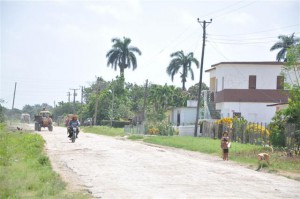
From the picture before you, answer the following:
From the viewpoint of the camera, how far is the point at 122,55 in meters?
92.4

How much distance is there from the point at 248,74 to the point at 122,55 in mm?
42746

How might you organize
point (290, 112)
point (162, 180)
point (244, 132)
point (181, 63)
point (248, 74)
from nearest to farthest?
point (162, 180) → point (290, 112) → point (244, 132) → point (248, 74) → point (181, 63)

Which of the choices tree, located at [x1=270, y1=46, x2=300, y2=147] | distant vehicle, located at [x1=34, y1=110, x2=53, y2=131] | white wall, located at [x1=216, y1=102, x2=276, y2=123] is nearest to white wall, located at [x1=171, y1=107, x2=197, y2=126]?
white wall, located at [x1=216, y1=102, x2=276, y2=123]

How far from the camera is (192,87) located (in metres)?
101

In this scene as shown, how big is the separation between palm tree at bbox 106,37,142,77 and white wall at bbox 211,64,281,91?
41429mm

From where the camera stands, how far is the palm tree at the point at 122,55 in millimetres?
92188

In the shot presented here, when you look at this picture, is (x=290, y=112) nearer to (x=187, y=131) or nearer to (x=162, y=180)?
(x=162, y=180)

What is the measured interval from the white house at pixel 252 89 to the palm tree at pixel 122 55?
135 feet

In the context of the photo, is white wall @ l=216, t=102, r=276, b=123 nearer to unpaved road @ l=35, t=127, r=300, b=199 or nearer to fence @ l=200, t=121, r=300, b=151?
fence @ l=200, t=121, r=300, b=151

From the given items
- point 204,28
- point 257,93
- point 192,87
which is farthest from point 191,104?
point 192,87

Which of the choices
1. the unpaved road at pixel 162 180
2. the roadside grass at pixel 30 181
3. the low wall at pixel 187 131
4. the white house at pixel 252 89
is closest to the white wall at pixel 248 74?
the white house at pixel 252 89

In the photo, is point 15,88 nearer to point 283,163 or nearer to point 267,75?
point 267,75

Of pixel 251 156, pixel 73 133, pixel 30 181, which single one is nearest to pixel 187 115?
pixel 73 133

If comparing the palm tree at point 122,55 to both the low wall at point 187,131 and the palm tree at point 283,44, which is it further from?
the low wall at point 187,131
